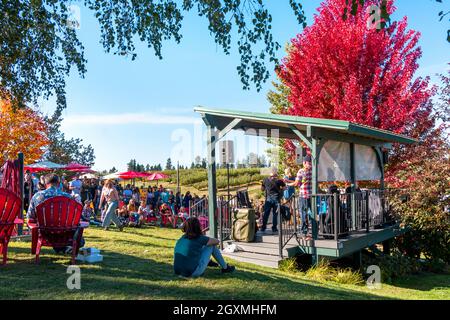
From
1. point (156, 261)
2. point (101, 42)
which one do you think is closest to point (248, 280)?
point (156, 261)

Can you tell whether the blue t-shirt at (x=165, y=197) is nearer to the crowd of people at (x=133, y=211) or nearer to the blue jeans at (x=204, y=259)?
the crowd of people at (x=133, y=211)

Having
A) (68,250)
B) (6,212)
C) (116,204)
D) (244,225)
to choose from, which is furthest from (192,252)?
(116,204)

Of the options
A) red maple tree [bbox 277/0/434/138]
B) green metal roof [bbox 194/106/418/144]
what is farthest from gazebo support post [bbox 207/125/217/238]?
red maple tree [bbox 277/0/434/138]

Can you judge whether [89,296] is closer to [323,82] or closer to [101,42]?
[101,42]

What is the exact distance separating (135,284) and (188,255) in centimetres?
96

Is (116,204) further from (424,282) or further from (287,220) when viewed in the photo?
(424,282)

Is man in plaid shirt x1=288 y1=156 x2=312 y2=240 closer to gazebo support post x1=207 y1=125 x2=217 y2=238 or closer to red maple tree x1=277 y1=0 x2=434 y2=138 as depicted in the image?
gazebo support post x1=207 y1=125 x2=217 y2=238

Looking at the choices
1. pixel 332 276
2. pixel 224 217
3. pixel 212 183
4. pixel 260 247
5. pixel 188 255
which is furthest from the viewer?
pixel 224 217

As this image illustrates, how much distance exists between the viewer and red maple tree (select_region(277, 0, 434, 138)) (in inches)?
551

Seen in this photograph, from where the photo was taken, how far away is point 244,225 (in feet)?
32.4

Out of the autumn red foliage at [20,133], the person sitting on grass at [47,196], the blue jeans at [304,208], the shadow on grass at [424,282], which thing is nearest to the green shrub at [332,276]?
the blue jeans at [304,208]

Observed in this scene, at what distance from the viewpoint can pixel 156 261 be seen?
708 centimetres

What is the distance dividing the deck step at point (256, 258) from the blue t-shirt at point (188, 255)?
10.4 ft

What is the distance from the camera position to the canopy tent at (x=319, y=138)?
9414 mm
